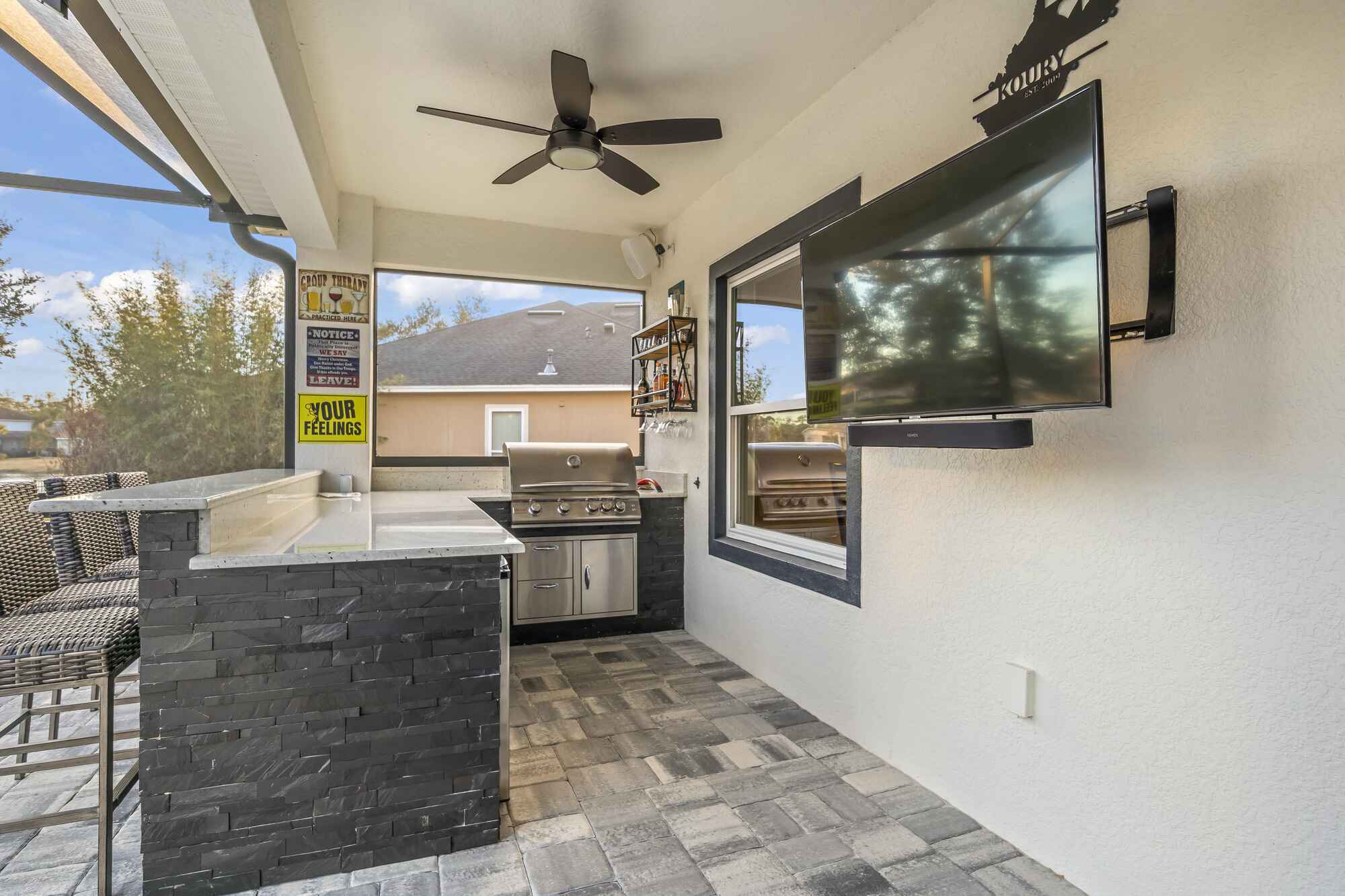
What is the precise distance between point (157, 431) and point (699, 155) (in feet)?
10.5

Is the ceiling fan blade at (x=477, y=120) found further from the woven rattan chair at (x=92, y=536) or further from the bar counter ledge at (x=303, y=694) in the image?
Result: the woven rattan chair at (x=92, y=536)

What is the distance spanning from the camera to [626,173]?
2.75m

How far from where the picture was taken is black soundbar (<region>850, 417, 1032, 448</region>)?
158 centimetres

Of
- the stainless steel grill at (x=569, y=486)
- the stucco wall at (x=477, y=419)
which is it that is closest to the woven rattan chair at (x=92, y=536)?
the stucco wall at (x=477, y=419)

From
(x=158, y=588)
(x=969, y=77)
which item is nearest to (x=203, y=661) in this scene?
(x=158, y=588)

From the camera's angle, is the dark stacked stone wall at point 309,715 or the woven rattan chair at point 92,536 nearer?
the dark stacked stone wall at point 309,715

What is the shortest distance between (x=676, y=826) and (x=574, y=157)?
2363 mm

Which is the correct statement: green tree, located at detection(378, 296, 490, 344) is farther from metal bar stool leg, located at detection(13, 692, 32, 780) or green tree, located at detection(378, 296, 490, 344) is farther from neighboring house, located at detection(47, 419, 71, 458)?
metal bar stool leg, located at detection(13, 692, 32, 780)

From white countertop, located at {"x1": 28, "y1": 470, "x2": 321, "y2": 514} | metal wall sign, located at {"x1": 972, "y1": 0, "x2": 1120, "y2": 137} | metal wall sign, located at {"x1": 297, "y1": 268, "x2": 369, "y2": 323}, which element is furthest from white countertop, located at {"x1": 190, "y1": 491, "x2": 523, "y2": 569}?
metal wall sign, located at {"x1": 972, "y1": 0, "x2": 1120, "y2": 137}

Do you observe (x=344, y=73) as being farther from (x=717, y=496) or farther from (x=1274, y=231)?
(x=1274, y=231)

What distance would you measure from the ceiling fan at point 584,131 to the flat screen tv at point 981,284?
0.68 meters

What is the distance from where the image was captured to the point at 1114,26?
1566 millimetres

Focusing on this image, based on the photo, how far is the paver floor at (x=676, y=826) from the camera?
1.68m

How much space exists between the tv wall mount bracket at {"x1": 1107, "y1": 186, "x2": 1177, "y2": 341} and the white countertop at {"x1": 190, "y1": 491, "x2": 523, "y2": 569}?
1648 mm
